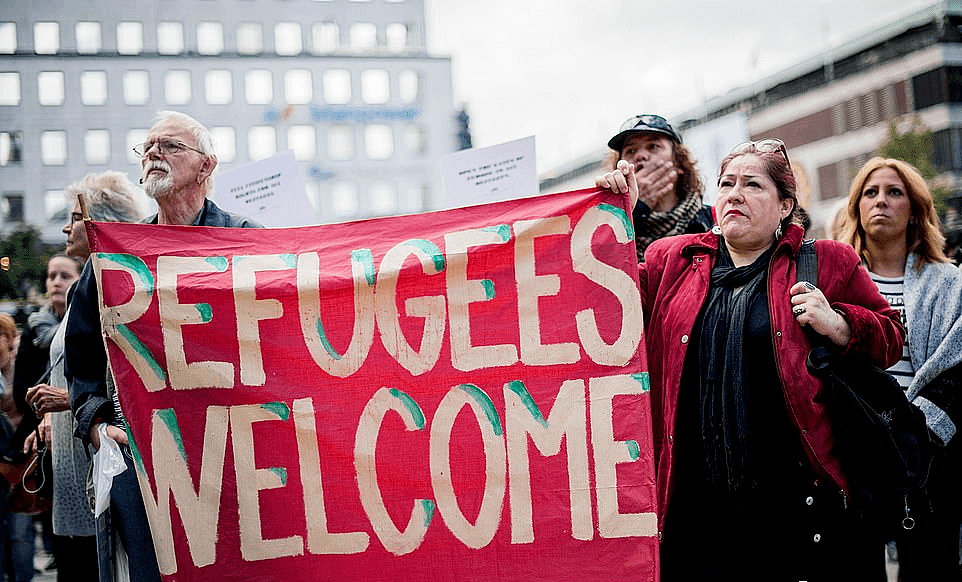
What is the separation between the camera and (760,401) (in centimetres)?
273

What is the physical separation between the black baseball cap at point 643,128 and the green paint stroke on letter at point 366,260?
47.2 inches

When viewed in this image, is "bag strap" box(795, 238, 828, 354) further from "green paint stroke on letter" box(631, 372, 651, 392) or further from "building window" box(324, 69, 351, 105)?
"building window" box(324, 69, 351, 105)

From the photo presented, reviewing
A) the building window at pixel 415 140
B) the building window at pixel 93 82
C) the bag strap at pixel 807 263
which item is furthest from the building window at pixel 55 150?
the building window at pixel 415 140

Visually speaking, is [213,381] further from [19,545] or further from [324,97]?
[324,97]

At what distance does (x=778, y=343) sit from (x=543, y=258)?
2.56 feet

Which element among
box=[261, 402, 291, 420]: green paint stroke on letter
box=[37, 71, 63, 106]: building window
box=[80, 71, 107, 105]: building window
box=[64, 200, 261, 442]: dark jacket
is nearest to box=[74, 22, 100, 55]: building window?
box=[37, 71, 63, 106]: building window

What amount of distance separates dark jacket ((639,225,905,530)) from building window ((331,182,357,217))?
4474 cm

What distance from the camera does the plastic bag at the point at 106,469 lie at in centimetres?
304

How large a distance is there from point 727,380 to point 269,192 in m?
2.93

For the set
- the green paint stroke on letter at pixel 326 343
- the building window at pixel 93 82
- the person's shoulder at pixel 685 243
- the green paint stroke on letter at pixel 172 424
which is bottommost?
the green paint stroke on letter at pixel 172 424

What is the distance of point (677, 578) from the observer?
9.39 feet

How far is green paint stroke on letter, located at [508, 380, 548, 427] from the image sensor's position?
9.86ft

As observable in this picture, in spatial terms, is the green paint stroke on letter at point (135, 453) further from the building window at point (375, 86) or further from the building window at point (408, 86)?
the building window at point (408, 86)

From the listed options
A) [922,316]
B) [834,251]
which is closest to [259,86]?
[922,316]
